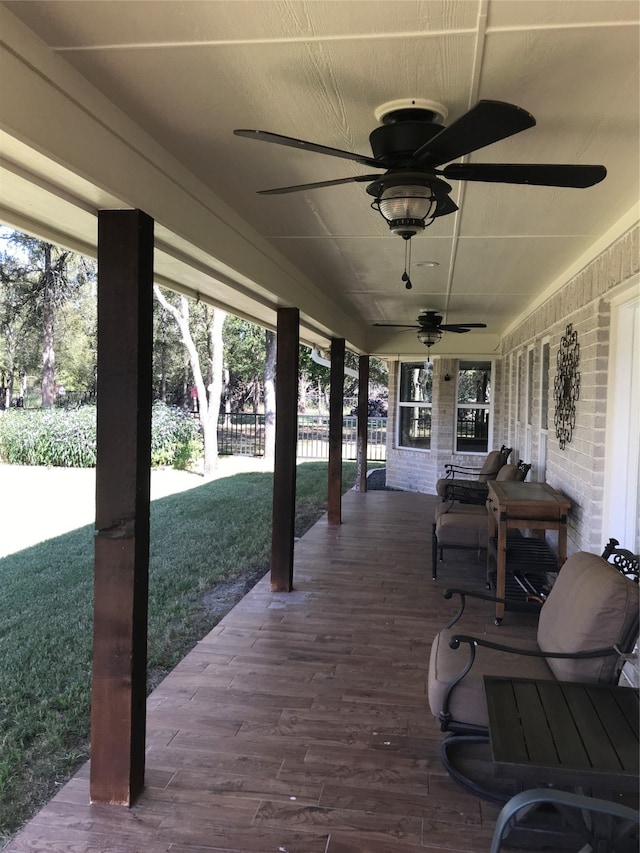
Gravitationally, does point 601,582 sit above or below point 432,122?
below

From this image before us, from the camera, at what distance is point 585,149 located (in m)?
2.33

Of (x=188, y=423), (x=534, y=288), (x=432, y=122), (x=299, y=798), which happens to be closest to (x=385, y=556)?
(x=534, y=288)

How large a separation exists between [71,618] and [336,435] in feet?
12.4

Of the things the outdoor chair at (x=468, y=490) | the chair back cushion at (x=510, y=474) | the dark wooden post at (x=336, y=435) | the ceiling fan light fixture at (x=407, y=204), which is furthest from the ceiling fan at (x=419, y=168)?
the dark wooden post at (x=336, y=435)

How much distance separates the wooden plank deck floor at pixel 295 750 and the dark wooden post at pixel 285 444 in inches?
11.6

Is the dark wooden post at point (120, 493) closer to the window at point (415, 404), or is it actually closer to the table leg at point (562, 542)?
the table leg at point (562, 542)

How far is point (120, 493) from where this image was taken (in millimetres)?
2262

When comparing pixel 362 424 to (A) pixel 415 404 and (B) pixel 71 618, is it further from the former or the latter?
(B) pixel 71 618

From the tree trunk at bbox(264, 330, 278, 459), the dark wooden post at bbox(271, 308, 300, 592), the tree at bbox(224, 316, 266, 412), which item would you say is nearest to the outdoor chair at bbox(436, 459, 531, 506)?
the dark wooden post at bbox(271, 308, 300, 592)

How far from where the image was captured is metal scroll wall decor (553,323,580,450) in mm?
4133

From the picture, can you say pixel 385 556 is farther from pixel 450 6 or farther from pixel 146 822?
pixel 450 6

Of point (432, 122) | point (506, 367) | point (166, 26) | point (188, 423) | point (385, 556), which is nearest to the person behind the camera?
point (166, 26)

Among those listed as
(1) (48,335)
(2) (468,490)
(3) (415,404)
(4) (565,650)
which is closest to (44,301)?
(1) (48,335)

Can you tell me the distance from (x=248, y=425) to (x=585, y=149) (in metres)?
15.6
